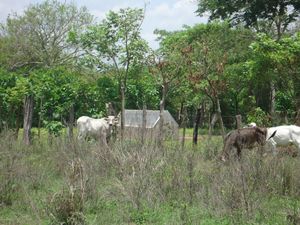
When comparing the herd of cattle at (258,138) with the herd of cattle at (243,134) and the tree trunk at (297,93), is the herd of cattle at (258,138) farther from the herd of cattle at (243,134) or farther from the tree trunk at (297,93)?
the tree trunk at (297,93)

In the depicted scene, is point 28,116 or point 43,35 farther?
point 43,35

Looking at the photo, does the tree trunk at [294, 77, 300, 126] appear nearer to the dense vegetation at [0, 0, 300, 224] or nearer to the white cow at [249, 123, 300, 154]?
the dense vegetation at [0, 0, 300, 224]

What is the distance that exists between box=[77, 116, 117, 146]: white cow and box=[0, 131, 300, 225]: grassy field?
4.34 metres

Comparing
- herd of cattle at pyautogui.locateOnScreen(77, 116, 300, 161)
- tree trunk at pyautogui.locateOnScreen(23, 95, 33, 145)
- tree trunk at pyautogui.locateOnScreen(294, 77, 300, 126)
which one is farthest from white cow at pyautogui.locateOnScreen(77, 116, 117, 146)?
tree trunk at pyautogui.locateOnScreen(294, 77, 300, 126)

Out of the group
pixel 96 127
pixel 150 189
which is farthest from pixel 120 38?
pixel 150 189

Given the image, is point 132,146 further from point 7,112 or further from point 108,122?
point 7,112

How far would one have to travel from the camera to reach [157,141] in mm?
9734

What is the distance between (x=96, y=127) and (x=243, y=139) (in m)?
5.40

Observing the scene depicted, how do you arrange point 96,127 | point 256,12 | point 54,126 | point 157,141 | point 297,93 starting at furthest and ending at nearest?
1. point 256,12
2. point 54,126
3. point 297,93
4. point 96,127
5. point 157,141

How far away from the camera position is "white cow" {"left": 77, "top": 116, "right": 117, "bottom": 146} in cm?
1479

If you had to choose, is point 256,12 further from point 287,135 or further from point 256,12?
point 287,135

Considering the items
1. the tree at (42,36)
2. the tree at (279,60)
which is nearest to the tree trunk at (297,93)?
the tree at (279,60)

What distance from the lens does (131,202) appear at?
805cm

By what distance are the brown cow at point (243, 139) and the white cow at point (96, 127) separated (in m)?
4.32
